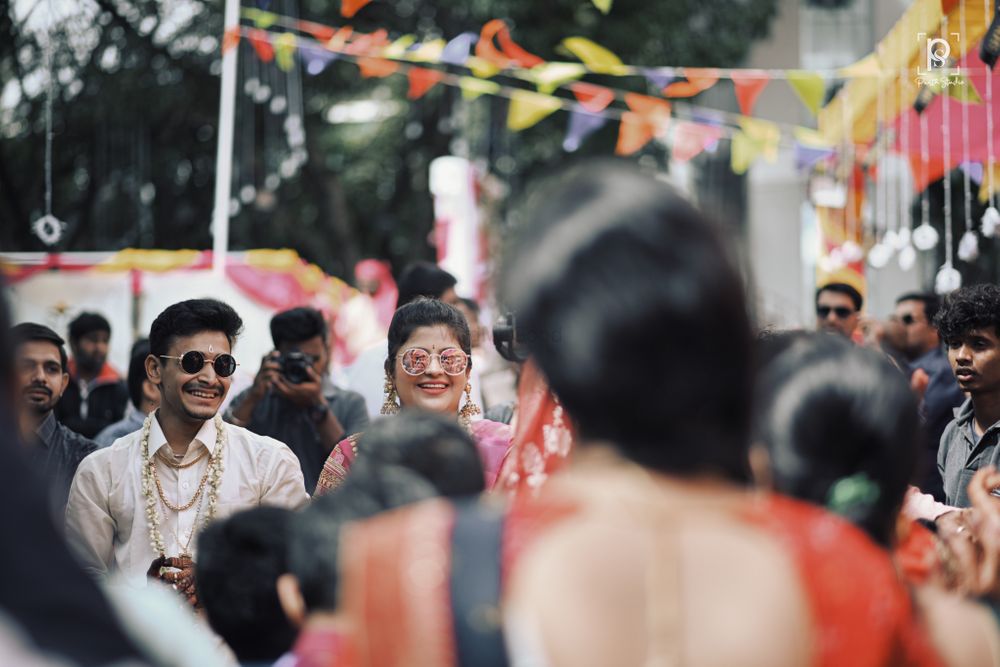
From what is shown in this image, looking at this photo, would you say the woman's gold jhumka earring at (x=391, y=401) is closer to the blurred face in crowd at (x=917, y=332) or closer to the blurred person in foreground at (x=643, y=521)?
the blurred person in foreground at (x=643, y=521)

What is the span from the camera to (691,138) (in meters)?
9.73

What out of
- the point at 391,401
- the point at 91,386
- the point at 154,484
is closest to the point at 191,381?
the point at 154,484

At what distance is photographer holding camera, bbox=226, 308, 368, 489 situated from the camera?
16.6 ft

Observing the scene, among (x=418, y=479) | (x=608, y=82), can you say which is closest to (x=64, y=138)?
(x=608, y=82)

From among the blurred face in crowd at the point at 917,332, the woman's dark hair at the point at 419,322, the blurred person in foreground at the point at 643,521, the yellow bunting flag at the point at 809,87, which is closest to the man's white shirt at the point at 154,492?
the woman's dark hair at the point at 419,322

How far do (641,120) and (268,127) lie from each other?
794cm

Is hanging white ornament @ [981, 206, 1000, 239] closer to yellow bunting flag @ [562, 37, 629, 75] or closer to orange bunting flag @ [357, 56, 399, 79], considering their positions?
yellow bunting flag @ [562, 37, 629, 75]

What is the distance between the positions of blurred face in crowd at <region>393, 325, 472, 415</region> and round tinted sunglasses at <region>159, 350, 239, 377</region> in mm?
531

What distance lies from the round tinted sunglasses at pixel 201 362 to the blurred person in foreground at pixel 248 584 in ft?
5.54

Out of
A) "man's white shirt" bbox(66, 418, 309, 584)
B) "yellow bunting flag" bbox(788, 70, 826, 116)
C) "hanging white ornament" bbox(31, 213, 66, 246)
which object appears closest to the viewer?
"man's white shirt" bbox(66, 418, 309, 584)

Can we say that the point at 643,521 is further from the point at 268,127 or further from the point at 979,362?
the point at 268,127

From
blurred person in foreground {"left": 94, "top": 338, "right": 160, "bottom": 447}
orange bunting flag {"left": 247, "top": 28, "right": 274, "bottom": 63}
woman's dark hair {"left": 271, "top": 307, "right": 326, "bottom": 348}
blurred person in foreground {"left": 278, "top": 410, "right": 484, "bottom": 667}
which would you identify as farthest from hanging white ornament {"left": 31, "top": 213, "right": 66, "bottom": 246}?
blurred person in foreground {"left": 278, "top": 410, "right": 484, "bottom": 667}

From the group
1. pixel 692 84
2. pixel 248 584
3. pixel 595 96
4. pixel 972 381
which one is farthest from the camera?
pixel 595 96

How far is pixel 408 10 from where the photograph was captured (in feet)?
50.4
